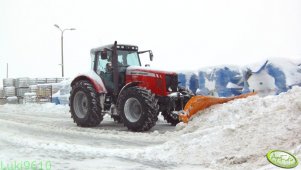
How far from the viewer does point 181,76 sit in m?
16.5

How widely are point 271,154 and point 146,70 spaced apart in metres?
5.94

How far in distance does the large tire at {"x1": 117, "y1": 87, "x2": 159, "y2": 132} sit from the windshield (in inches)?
54.9

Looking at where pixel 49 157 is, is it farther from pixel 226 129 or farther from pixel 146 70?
pixel 146 70

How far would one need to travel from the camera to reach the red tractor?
1011 centimetres

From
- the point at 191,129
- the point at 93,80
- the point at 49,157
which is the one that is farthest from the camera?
the point at 93,80

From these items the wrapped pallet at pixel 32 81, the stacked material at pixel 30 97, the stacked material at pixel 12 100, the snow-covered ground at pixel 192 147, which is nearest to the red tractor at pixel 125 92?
the snow-covered ground at pixel 192 147

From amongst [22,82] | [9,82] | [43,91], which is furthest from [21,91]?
[43,91]

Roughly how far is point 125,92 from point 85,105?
220 centimetres

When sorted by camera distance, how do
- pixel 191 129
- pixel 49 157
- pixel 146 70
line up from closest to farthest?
pixel 49 157, pixel 191 129, pixel 146 70

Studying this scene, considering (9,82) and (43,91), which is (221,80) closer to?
(43,91)

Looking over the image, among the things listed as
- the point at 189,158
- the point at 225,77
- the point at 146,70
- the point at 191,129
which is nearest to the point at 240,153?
the point at 189,158

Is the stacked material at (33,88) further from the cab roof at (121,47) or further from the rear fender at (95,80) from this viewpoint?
the cab roof at (121,47)

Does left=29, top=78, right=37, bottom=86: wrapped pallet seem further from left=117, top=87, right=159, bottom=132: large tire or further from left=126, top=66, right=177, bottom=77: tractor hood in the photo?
left=117, top=87, right=159, bottom=132: large tire

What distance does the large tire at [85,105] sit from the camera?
11.3 meters
